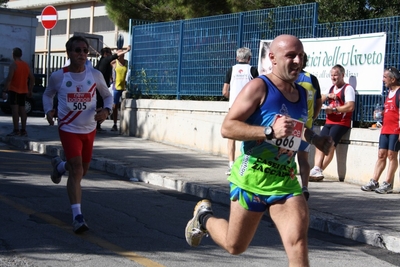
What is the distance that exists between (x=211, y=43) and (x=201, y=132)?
191 cm

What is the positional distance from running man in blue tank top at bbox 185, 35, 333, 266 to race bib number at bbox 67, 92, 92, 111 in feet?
10.0

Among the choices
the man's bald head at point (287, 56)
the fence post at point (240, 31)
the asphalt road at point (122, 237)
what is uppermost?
the fence post at point (240, 31)

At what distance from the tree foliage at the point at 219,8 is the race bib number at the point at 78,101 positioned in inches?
343

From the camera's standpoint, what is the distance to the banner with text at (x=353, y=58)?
1183cm

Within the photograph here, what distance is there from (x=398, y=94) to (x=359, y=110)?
54.5 inches

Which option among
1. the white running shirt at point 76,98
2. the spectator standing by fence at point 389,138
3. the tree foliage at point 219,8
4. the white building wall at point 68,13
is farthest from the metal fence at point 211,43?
the white building wall at point 68,13

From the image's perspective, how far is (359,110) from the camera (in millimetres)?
12266

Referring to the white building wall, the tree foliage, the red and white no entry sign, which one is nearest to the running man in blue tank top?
the tree foliage

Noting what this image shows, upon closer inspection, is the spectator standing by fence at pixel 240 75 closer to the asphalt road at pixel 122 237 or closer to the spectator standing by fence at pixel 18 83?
the asphalt road at pixel 122 237

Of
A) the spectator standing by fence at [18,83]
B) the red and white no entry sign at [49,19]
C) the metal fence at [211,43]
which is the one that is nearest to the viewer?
the metal fence at [211,43]

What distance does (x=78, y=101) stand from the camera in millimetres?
8016

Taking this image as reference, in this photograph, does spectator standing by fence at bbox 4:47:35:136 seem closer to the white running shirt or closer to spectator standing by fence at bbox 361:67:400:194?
spectator standing by fence at bbox 361:67:400:194

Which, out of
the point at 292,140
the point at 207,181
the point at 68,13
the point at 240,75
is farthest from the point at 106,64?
the point at 68,13

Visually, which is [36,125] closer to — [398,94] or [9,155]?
[9,155]
